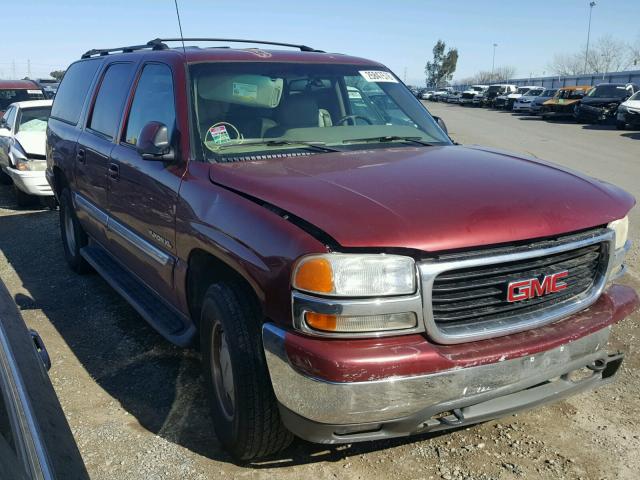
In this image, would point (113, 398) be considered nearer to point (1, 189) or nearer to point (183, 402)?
point (183, 402)

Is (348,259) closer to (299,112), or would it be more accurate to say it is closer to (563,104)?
(299,112)

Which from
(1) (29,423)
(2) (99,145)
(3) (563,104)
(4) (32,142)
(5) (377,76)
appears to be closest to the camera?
(1) (29,423)

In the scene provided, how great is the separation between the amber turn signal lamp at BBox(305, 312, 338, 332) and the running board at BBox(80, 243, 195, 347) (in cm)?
119

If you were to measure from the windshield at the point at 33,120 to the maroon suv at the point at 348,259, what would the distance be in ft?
22.1

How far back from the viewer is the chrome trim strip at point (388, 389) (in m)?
2.27

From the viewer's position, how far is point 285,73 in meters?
3.88

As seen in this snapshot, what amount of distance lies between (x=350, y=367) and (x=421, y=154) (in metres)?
1.60

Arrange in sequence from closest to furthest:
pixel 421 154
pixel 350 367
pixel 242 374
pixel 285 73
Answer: pixel 350 367 < pixel 242 374 < pixel 421 154 < pixel 285 73

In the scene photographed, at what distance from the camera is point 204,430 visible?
10.7 feet

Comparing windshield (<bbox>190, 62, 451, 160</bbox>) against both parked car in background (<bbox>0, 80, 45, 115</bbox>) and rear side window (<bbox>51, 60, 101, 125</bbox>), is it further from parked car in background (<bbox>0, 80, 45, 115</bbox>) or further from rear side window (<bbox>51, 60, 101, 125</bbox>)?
parked car in background (<bbox>0, 80, 45, 115</bbox>)

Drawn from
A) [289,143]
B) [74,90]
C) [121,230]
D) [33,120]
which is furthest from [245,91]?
[33,120]

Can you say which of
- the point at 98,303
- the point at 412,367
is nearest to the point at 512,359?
the point at 412,367

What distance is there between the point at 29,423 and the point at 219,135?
84.4 inches

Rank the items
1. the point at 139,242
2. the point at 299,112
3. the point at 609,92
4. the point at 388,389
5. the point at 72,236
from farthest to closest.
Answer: the point at 609,92 < the point at 72,236 < the point at 139,242 < the point at 299,112 < the point at 388,389
